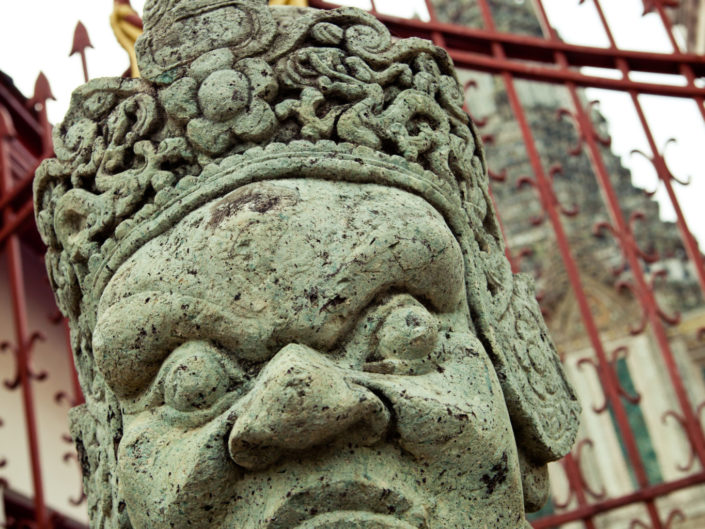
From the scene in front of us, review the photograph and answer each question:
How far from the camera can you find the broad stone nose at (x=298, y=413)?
3.61 ft

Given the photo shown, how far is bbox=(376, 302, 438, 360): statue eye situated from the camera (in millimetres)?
1238

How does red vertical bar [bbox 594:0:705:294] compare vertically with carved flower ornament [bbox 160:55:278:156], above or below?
below

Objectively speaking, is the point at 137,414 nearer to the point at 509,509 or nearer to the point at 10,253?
the point at 509,509

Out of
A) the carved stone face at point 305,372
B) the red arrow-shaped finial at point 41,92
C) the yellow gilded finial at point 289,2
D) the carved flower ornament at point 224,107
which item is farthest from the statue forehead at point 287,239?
the red arrow-shaped finial at point 41,92

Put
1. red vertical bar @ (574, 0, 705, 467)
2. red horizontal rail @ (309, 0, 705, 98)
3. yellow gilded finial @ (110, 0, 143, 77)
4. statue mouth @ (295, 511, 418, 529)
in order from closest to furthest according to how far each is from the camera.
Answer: statue mouth @ (295, 511, 418, 529) → yellow gilded finial @ (110, 0, 143, 77) → red vertical bar @ (574, 0, 705, 467) → red horizontal rail @ (309, 0, 705, 98)

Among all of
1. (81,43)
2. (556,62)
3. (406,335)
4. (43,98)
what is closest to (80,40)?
(81,43)

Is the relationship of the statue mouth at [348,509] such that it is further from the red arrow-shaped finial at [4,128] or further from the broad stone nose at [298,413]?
the red arrow-shaped finial at [4,128]

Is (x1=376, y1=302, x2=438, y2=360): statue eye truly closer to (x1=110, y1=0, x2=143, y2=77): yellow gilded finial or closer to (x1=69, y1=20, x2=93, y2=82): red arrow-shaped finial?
(x1=110, y1=0, x2=143, y2=77): yellow gilded finial

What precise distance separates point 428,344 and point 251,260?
0.29m

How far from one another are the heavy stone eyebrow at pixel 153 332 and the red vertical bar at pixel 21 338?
46.2 inches

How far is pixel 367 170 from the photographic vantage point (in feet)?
4.50

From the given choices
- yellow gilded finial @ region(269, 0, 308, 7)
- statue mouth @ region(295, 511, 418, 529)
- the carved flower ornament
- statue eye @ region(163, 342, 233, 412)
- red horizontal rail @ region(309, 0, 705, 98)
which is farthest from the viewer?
red horizontal rail @ region(309, 0, 705, 98)

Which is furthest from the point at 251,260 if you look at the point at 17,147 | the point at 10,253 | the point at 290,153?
the point at 17,147

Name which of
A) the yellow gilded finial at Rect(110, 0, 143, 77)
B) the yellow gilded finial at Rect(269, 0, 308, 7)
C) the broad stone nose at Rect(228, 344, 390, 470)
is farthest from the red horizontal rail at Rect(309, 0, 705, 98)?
the broad stone nose at Rect(228, 344, 390, 470)
